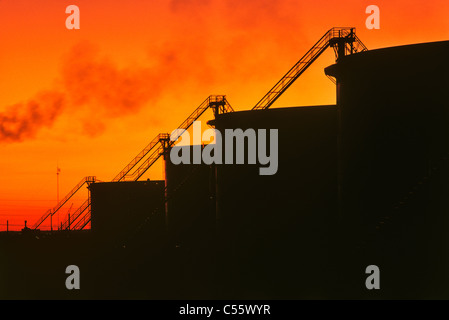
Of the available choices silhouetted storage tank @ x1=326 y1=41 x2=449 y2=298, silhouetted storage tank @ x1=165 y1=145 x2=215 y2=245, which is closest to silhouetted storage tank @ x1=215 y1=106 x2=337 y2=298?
silhouetted storage tank @ x1=326 y1=41 x2=449 y2=298

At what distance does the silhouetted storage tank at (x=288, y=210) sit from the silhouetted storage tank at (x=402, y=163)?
411 cm

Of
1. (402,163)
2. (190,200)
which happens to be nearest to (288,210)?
(402,163)

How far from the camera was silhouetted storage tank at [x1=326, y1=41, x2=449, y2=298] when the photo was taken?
20203 mm

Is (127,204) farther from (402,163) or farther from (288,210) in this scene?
(402,163)

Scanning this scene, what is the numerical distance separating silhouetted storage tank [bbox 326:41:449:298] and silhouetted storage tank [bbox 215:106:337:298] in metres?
4.11

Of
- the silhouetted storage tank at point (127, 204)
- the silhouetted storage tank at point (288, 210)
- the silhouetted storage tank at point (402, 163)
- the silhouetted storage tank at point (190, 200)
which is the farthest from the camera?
the silhouetted storage tank at point (127, 204)

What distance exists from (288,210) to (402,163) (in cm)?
759

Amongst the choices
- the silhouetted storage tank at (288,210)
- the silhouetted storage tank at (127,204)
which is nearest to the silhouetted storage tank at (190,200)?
the silhouetted storage tank at (127,204)

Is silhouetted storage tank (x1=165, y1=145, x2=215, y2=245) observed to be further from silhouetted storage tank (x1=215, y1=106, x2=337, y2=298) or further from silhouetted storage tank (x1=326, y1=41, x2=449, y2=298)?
silhouetted storage tank (x1=326, y1=41, x2=449, y2=298)

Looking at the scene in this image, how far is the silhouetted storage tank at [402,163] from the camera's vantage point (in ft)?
66.3

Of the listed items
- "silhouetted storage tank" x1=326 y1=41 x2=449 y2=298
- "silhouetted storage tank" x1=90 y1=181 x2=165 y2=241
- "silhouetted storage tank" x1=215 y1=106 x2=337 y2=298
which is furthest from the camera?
"silhouetted storage tank" x1=90 y1=181 x2=165 y2=241

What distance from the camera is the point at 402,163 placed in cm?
2105

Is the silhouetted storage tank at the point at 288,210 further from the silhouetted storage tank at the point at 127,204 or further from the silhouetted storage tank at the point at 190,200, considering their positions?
the silhouetted storage tank at the point at 127,204

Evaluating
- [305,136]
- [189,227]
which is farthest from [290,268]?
[189,227]
